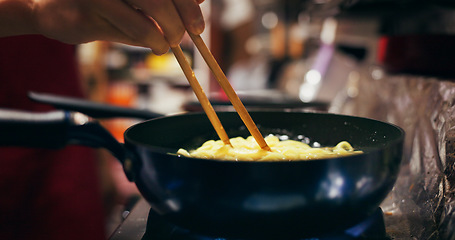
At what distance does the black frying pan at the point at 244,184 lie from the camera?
0.42m

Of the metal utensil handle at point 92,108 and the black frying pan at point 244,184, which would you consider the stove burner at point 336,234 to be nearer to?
the black frying pan at point 244,184

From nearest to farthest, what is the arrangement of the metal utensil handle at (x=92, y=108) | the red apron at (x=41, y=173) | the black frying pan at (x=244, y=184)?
the black frying pan at (x=244, y=184), the metal utensil handle at (x=92, y=108), the red apron at (x=41, y=173)

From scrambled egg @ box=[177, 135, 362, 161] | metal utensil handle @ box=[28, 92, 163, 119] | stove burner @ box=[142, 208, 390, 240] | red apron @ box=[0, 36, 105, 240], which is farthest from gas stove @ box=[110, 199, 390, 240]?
red apron @ box=[0, 36, 105, 240]

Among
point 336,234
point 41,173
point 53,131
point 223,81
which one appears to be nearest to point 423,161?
point 336,234

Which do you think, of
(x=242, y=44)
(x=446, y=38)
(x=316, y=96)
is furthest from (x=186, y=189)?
(x=242, y=44)

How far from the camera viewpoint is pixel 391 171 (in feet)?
1.61

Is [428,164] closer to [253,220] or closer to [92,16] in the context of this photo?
[253,220]

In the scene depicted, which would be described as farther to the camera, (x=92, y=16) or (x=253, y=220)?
(x=92, y=16)

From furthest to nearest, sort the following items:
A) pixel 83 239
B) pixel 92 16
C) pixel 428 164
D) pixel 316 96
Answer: pixel 316 96 < pixel 83 239 < pixel 428 164 < pixel 92 16

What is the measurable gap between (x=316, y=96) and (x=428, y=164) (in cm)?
127

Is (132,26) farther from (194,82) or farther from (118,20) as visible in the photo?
(194,82)

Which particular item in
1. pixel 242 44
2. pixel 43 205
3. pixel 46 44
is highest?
pixel 46 44

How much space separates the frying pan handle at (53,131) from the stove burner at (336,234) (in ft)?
0.31

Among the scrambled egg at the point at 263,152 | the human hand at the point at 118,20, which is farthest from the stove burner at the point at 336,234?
the human hand at the point at 118,20
